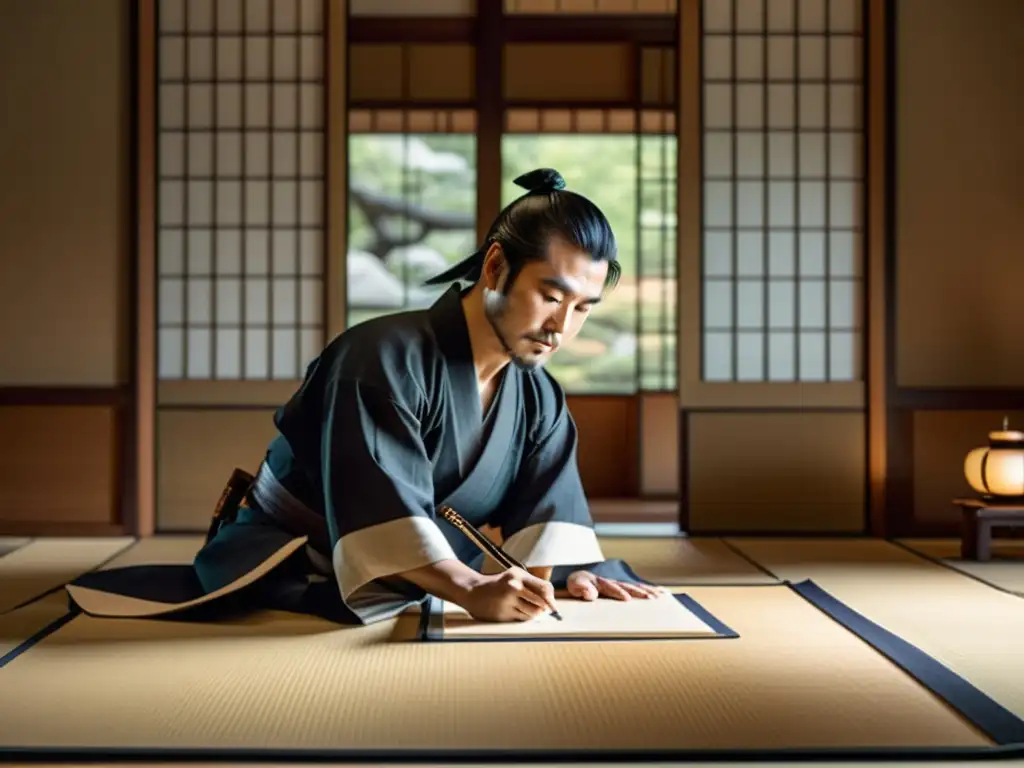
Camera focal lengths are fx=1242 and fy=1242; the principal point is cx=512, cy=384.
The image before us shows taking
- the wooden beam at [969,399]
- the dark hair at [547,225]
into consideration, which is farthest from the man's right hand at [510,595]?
the wooden beam at [969,399]

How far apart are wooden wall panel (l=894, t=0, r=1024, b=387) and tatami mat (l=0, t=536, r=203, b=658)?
2931 mm

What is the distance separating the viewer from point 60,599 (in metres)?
3.30

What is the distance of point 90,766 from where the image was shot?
71.6 inches

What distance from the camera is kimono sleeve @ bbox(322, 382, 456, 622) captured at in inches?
A: 102

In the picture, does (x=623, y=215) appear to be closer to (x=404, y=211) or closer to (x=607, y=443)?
(x=404, y=211)

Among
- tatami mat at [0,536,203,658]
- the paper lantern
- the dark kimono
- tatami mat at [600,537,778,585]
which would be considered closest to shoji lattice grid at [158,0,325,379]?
tatami mat at [0,536,203,658]

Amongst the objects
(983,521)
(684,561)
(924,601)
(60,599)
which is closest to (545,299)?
(924,601)

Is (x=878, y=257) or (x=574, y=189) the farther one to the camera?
(x=574, y=189)

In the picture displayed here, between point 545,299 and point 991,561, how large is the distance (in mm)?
2346

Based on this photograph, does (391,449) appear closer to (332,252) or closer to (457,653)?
(457,653)

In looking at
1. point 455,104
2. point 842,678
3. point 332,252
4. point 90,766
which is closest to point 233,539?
point 90,766

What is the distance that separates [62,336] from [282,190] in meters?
1.07

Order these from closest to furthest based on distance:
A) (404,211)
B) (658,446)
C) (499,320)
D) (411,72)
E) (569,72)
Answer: (499,320) → (658,446) → (411,72) → (569,72) → (404,211)

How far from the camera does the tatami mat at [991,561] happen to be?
3740 mm
